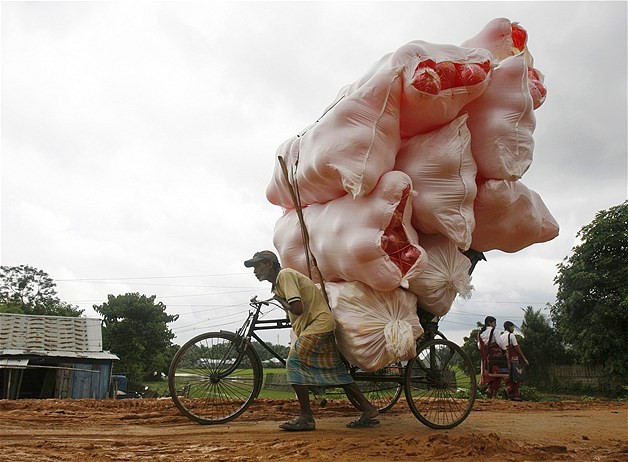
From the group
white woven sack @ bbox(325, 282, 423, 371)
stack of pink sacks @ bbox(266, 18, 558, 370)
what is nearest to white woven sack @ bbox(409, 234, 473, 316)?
stack of pink sacks @ bbox(266, 18, 558, 370)

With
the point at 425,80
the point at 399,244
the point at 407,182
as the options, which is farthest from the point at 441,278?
the point at 425,80

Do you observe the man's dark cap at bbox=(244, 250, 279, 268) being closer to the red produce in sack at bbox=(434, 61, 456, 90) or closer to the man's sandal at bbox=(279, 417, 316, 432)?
the man's sandal at bbox=(279, 417, 316, 432)

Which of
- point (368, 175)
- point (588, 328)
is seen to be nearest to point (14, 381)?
point (368, 175)

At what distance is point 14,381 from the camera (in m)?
9.91

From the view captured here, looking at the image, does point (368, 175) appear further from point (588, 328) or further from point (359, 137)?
point (588, 328)

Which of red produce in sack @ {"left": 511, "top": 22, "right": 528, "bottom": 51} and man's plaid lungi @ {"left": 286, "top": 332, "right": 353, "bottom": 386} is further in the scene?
red produce in sack @ {"left": 511, "top": 22, "right": 528, "bottom": 51}

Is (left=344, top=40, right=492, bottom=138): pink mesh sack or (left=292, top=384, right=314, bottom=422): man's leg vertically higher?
(left=344, top=40, right=492, bottom=138): pink mesh sack

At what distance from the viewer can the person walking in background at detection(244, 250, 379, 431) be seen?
4035 millimetres

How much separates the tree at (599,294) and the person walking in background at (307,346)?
1499 centimetres

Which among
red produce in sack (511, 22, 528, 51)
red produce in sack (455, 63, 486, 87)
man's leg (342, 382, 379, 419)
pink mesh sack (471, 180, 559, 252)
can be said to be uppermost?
red produce in sack (511, 22, 528, 51)

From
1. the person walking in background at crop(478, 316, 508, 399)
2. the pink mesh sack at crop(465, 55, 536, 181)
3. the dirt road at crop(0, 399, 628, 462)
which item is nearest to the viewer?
the dirt road at crop(0, 399, 628, 462)

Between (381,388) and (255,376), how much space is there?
1.38 meters

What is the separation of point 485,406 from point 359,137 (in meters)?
4.30

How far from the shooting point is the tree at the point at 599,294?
53.7ft
